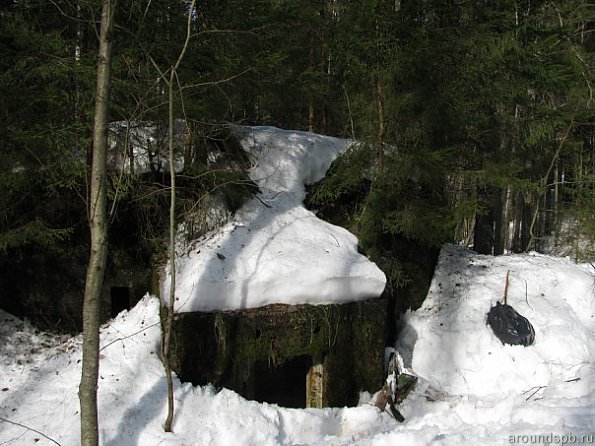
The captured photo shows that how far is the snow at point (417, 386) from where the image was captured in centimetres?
545

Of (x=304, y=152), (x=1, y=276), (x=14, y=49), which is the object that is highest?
(x=14, y=49)

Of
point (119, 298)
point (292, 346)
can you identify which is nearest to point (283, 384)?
point (292, 346)

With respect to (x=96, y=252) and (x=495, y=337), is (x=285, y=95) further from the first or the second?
(x=96, y=252)

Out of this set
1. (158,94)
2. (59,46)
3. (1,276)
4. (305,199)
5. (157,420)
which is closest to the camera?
(157,420)

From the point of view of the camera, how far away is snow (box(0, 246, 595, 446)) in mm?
5445

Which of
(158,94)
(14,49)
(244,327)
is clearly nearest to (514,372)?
(244,327)

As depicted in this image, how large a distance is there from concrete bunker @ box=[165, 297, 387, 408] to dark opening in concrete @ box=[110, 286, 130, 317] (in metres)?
2.06

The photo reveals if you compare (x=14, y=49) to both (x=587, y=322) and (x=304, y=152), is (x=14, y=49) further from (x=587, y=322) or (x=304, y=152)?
(x=587, y=322)

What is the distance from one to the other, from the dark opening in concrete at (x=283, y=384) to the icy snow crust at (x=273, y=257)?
2.23m

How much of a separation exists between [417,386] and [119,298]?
553 centimetres

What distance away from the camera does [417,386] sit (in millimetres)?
7914

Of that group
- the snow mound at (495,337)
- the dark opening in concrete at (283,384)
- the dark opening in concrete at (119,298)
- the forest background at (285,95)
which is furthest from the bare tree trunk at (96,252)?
the snow mound at (495,337)

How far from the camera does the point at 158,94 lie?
713 centimetres

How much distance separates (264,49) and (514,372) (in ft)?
24.3
